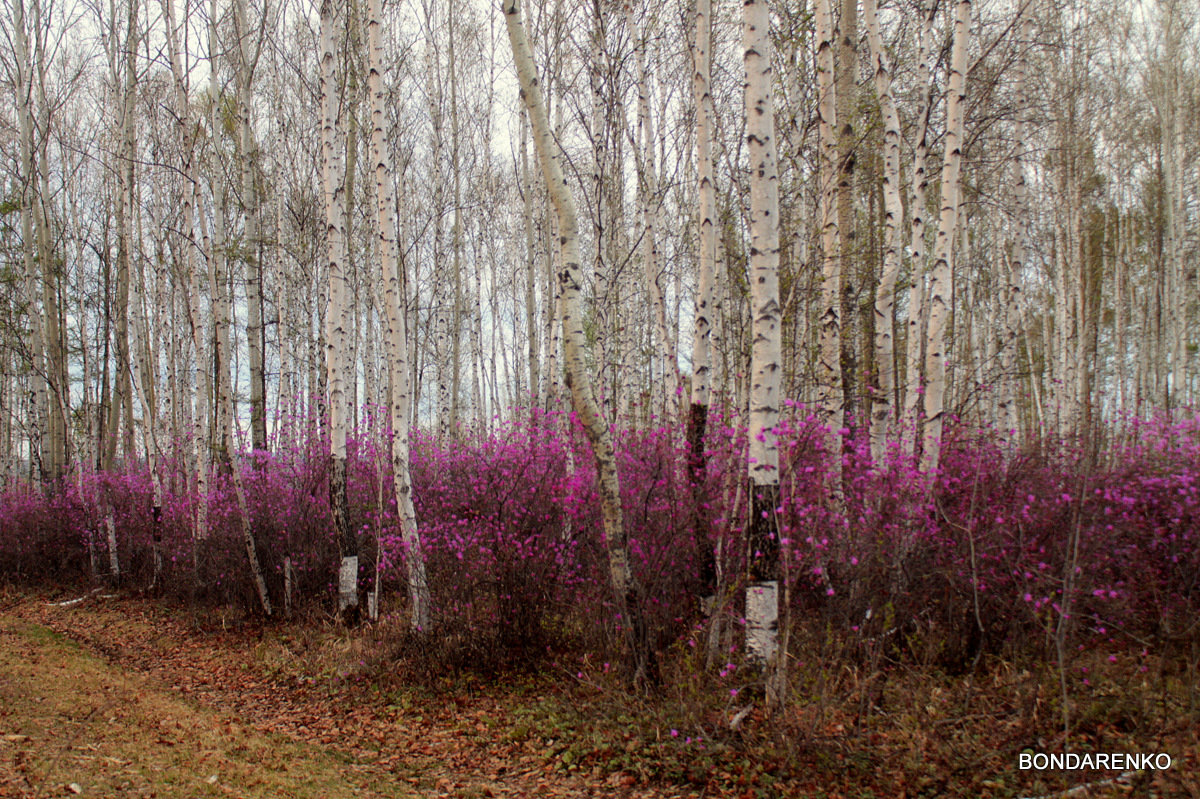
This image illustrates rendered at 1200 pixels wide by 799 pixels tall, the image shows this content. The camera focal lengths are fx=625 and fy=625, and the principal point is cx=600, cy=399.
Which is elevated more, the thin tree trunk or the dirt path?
the thin tree trunk

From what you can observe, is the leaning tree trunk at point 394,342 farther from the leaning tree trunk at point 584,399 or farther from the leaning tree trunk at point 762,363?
the leaning tree trunk at point 762,363

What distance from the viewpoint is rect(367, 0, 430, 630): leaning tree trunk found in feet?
16.8

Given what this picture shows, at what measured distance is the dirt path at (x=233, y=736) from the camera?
325 centimetres

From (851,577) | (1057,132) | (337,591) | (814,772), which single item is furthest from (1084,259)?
(337,591)

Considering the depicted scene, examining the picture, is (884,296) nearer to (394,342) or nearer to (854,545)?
(854,545)

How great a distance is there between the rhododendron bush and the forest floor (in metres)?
0.50

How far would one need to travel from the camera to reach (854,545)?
4.03 meters

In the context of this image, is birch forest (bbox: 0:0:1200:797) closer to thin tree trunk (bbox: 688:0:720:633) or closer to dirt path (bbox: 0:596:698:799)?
thin tree trunk (bbox: 688:0:720:633)

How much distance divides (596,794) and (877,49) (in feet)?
20.4

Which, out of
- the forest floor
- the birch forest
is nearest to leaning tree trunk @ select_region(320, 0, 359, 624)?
the birch forest

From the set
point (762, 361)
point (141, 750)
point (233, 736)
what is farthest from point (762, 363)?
point (141, 750)

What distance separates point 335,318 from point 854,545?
4.81 m

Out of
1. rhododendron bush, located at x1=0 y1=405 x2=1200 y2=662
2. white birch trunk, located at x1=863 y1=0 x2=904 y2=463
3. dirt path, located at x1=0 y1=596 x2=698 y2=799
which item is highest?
white birch trunk, located at x1=863 y1=0 x2=904 y2=463

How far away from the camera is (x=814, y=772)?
10.1 feet
